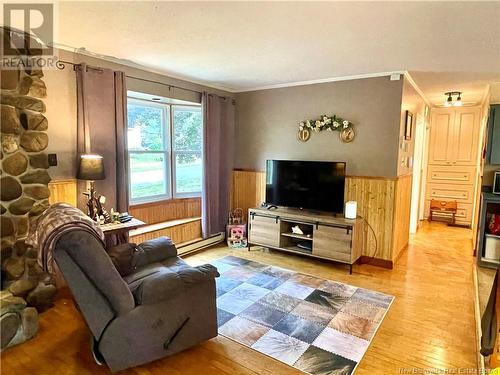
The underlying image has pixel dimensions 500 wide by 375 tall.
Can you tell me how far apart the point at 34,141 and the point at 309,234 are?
10.6 ft

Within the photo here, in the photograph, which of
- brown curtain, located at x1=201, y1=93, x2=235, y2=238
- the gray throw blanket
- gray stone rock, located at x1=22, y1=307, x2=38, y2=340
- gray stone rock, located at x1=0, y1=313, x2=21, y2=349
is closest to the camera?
the gray throw blanket

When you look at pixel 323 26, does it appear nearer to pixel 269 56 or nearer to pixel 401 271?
pixel 269 56

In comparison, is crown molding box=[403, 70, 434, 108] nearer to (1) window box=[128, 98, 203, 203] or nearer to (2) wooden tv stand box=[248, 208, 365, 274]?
(2) wooden tv stand box=[248, 208, 365, 274]

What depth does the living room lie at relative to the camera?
2.13 meters

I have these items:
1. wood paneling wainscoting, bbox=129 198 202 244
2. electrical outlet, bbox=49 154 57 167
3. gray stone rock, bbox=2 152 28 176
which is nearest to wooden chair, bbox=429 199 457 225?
wood paneling wainscoting, bbox=129 198 202 244

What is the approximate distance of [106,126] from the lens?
3.28 m

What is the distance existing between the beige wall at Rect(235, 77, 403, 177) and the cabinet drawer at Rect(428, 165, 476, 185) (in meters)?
3.27

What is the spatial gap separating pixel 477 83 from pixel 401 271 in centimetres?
277

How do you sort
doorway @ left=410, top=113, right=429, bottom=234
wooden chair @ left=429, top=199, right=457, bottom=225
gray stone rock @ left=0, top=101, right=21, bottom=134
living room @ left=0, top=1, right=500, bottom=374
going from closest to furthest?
living room @ left=0, top=1, right=500, bottom=374
gray stone rock @ left=0, top=101, right=21, bottom=134
doorway @ left=410, top=113, right=429, bottom=234
wooden chair @ left=429, top=199, right=457, bottom=225

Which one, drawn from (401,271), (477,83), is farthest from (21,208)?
(477,83)

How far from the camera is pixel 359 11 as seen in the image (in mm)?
2123

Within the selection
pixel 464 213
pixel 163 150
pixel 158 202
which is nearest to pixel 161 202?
pixel 158 202

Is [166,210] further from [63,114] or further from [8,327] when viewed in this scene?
[8,327]

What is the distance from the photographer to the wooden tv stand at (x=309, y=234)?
378cm
